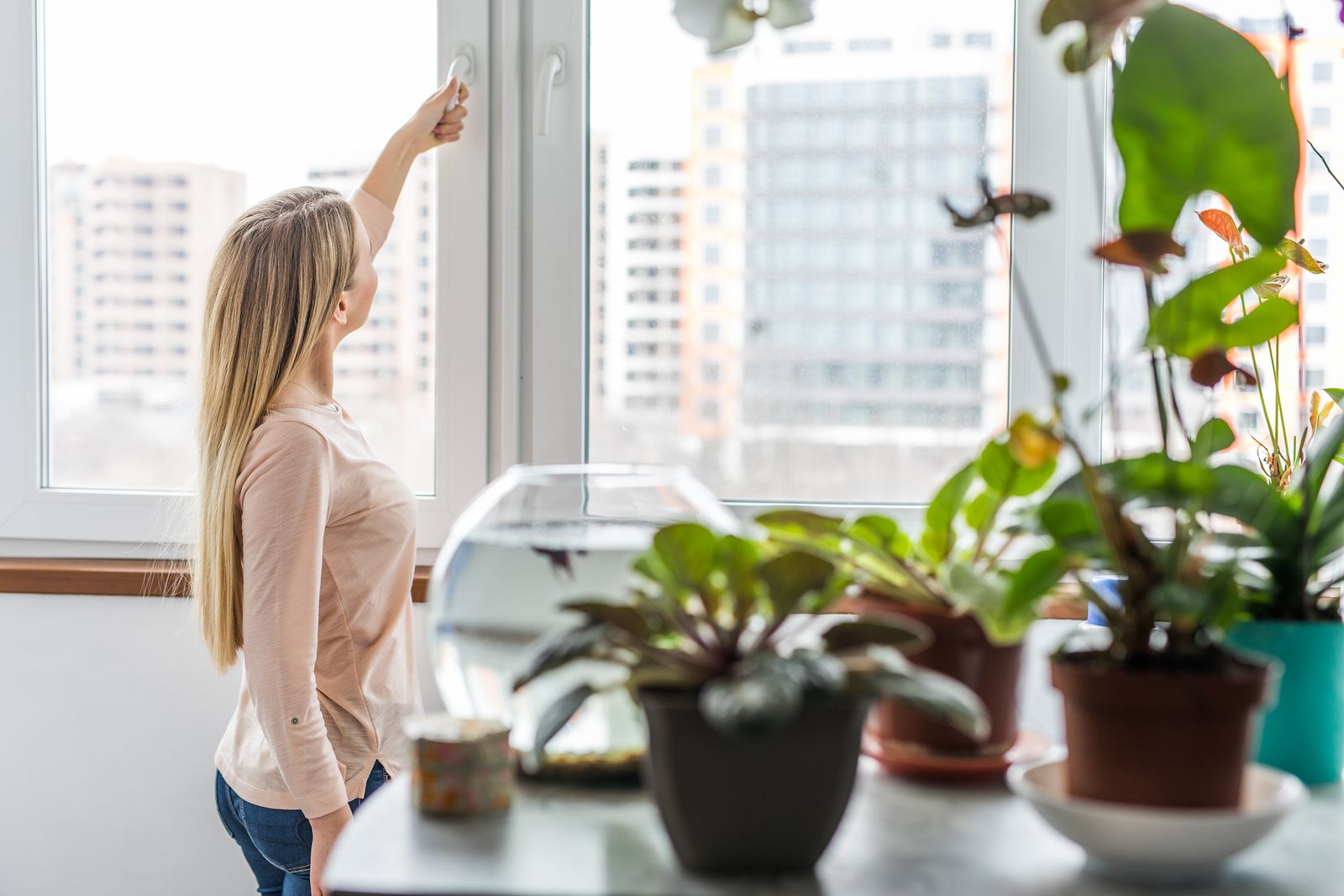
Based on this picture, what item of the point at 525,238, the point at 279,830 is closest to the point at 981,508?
the point at 279,830

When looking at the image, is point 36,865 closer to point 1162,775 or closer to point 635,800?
point 635,800

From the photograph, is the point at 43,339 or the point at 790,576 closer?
the point at 790,576

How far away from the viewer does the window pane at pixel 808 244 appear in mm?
1744

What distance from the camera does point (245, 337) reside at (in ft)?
4.68

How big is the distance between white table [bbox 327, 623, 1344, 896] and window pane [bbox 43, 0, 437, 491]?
4.20 feet

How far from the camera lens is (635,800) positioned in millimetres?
626

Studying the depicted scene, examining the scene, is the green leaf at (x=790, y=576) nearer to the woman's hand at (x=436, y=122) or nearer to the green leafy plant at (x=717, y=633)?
the green leafy plant at (x=717, y=633)

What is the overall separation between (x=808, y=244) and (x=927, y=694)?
1.33 meters

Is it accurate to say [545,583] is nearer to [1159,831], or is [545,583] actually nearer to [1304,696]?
[1159,831]

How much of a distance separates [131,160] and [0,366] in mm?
412

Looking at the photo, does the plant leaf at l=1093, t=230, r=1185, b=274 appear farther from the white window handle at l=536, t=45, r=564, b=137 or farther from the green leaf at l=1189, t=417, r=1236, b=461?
the white window handle at l=536, t=45, r=564, b=137

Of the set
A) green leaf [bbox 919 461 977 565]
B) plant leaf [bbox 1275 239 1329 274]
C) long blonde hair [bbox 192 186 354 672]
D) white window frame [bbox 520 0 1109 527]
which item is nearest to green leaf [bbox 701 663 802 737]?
green leaf [bbox 919 461 977 565]

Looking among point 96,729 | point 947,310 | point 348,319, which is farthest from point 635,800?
point 96,729

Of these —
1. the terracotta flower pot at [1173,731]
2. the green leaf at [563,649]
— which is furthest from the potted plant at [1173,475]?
the green leaf at [563,649]
